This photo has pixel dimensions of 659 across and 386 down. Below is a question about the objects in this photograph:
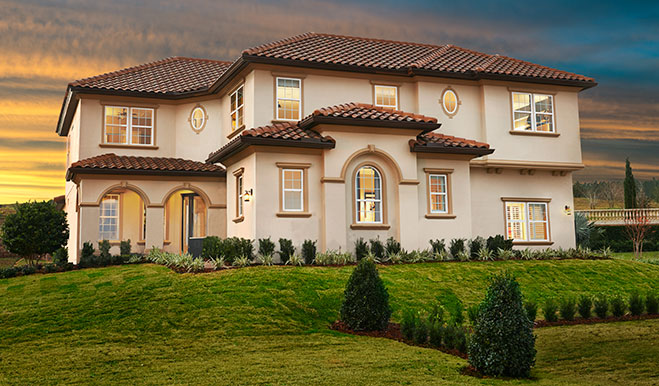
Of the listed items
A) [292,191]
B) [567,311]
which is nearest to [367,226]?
[292,191]

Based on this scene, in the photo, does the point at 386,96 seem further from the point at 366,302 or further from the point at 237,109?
the point at 366,302

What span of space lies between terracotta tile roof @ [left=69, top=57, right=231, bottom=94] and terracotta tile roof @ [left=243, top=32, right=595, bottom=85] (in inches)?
200

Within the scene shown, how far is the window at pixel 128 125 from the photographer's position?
2669 cm

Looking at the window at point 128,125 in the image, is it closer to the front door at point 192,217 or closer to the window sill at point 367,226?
the front door at point 192,217

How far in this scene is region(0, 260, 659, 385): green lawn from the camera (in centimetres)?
1004

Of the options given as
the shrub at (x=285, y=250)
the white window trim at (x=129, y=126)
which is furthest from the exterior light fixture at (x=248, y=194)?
the white window trim at (x=129, y=126)

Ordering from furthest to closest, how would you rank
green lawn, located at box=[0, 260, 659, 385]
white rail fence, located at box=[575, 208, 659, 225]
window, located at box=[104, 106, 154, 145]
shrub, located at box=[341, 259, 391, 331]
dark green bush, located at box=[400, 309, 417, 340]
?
1. white rail fence, located at box=[575, 208, 659, 225]
2. window, located at box=[104, 106, 154, 145]
3. shrub, located at box=[341, 259, 391, 331]
4. dark green bush, located at box=[400, 309, 417, 340]
5. green lawn, located at box=[0, 260, 659, 385]

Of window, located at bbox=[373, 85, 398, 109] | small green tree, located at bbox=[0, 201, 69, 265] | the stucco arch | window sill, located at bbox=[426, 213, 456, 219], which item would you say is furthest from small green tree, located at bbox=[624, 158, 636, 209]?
small green tree, located at bbox=[0, 201, 69, 265]

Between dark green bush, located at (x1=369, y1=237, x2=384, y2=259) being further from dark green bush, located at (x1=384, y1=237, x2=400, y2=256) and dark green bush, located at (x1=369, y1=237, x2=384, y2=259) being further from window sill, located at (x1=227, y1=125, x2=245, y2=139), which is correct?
window sill, located at (x1=227, y1=125, x2=245, y2=139)

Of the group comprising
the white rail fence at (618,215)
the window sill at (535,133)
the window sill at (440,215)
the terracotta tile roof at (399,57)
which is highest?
the terracotta tile roof at (399,57)

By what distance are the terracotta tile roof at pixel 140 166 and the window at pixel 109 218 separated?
2292 mm

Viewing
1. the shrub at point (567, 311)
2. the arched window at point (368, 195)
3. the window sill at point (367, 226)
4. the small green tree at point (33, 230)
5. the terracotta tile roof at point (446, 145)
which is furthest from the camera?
the small green tree at point (33, 230)

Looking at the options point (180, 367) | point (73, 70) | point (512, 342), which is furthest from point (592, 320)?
point (73, 70)

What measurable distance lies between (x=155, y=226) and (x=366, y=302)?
47.8 ft
